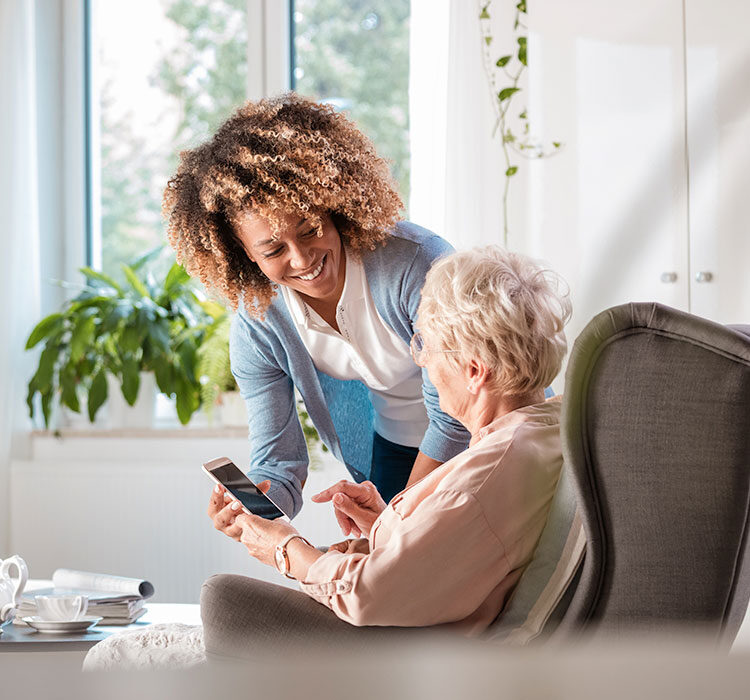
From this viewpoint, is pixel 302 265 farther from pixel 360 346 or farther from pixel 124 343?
pixel 124 343

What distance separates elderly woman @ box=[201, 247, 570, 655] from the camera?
0.99 meters

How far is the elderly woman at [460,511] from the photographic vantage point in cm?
99

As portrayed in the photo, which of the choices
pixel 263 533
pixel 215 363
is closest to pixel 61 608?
pixel 263 533

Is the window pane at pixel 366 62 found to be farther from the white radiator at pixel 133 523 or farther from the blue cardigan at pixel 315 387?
the blue cardigan at pixel 315 387

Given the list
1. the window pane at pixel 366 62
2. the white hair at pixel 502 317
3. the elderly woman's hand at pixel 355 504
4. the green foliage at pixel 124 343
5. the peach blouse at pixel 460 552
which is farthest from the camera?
the window pane at pixel 366 62

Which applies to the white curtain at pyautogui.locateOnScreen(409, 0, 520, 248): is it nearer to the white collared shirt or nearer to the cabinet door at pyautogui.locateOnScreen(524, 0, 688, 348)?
the cabinet door at pyautogui.locateOnScreen(524, 0, 688, 348)

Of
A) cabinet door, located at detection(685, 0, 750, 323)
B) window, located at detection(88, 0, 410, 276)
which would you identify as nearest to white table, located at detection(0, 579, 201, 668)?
cabinet door, located at detection(685, 0, 750, 323)

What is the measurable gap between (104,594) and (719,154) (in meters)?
1.80

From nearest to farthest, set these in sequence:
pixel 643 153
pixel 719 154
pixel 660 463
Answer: pixel 660 463, pixel 719 154, pixel 643 153

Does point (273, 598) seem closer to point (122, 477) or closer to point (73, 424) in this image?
point (122, 477)

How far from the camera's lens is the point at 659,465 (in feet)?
2.90

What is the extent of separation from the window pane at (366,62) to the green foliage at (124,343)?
947 mm

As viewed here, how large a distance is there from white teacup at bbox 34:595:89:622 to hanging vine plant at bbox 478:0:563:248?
5.09ft

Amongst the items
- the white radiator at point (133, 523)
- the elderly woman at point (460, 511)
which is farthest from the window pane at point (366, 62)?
the elderly woman at point (460, 511)
